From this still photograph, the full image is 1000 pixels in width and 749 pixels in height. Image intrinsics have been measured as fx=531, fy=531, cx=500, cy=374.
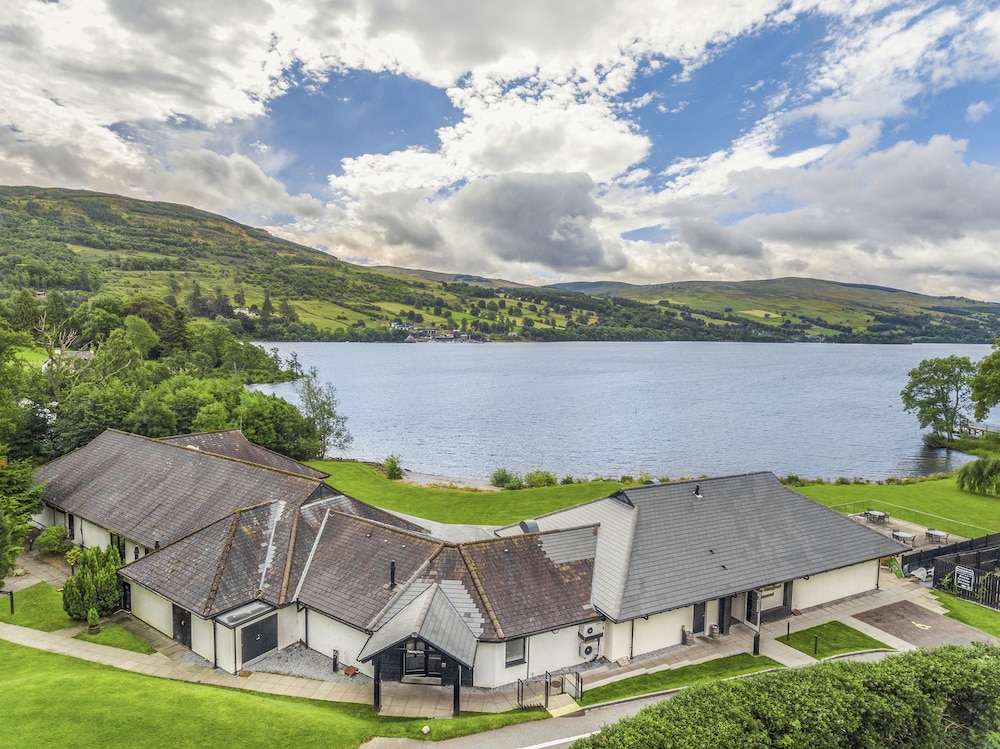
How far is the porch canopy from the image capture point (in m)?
16.1

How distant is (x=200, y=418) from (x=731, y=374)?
427ft

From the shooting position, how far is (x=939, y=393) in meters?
74.3

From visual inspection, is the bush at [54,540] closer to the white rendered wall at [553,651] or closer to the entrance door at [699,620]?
the white rendered wall at [553,651]

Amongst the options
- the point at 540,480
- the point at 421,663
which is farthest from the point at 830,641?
the point at 540,480

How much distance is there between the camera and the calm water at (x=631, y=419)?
6538 centimetres

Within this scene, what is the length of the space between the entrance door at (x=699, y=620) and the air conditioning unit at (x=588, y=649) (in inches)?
179

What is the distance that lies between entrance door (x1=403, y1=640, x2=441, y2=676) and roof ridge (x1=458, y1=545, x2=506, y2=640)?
2.15 m

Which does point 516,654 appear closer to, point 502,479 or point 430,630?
point 430,630

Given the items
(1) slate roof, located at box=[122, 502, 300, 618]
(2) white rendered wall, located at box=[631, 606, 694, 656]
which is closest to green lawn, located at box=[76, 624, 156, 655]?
(1) slate roof, located at box=[122, 502, 300, 618]

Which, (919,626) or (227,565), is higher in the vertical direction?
(227,565)

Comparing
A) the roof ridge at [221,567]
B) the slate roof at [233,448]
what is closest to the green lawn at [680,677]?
the roof ridge at [221,567]

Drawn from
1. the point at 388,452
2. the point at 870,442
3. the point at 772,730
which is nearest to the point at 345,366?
the point at 388,452

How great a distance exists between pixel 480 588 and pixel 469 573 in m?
0.71

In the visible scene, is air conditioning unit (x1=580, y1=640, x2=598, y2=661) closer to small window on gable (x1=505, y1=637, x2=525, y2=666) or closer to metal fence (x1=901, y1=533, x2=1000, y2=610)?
small window on gable (x1=505, y1=637, x2=525, y2=666)
